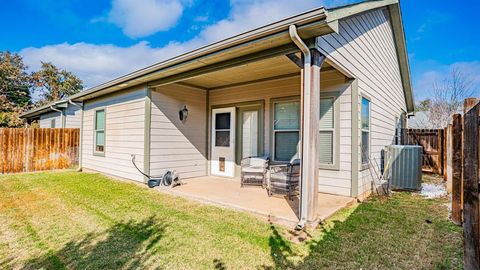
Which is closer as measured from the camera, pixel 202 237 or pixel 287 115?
pixel 202 237

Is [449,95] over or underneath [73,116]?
over

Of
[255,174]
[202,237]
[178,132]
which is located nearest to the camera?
[202,237]

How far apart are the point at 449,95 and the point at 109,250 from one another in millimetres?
17774

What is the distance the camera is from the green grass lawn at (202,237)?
102 inches

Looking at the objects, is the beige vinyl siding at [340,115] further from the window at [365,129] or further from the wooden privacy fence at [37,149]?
the wooden privacy fence at [37,149]

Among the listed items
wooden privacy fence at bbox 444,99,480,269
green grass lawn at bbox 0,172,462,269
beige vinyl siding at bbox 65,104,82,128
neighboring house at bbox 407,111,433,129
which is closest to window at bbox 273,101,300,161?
green grass lawn at bbox 0,172,462,269

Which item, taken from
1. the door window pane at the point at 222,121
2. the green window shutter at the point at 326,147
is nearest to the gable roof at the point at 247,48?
the door window pane at the point at 222,121

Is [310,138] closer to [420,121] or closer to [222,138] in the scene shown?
[222,138]

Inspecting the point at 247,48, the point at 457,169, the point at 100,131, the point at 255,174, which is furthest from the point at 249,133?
the point at 100,131

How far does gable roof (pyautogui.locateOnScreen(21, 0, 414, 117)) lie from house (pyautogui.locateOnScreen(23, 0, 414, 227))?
0.05 ft

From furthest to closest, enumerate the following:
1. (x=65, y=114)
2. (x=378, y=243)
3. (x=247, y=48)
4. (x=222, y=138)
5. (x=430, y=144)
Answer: (x=65, y=114) → (x=430, y=144) → (x=222, y=138) → (x=247, y=48) → (x=378, y=243)

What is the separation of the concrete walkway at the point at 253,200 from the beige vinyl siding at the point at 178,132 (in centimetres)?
71

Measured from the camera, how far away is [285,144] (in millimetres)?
5816

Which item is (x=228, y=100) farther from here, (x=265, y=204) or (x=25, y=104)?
(x=25, y=104)
